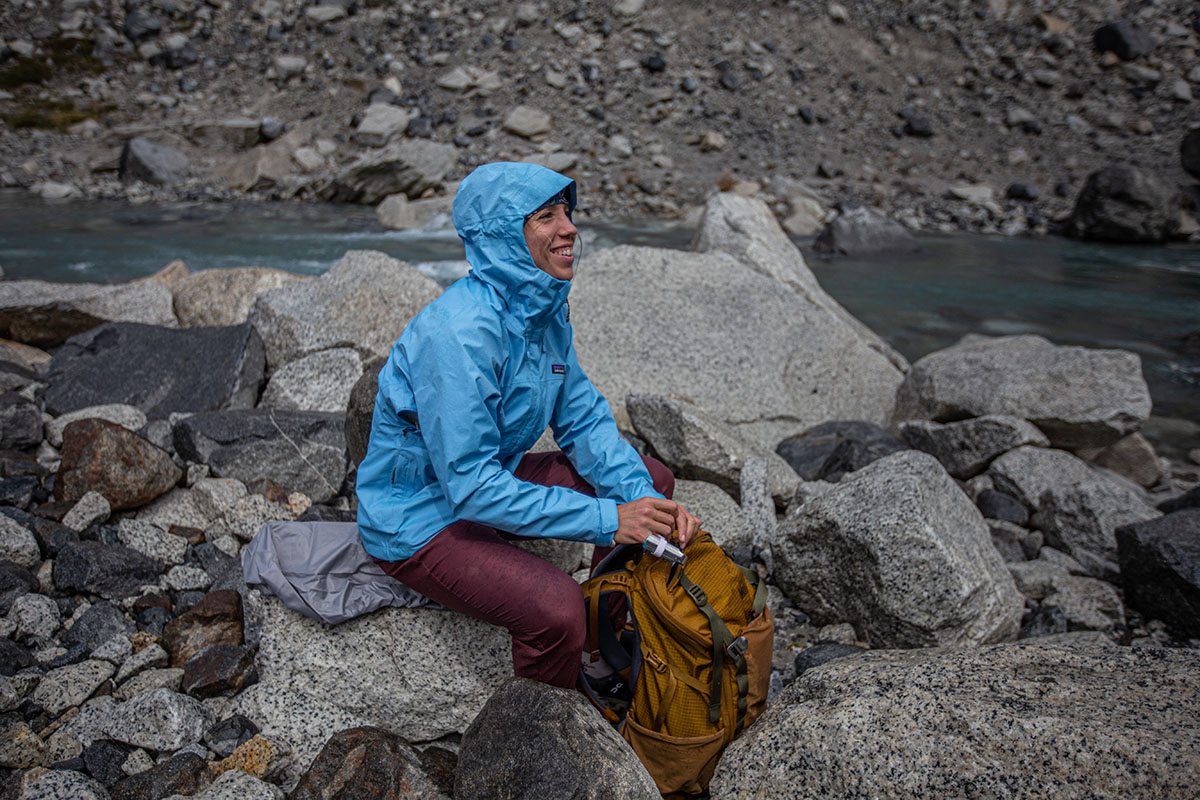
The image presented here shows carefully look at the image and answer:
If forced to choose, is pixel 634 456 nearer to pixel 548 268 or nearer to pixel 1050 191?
pixel 548 268

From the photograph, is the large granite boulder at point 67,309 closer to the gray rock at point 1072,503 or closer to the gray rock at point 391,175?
the gray rock at point 1072,503

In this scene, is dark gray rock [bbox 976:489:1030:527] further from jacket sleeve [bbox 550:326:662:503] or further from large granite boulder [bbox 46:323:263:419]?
large granite boulder [bbox 46:323:263:419]

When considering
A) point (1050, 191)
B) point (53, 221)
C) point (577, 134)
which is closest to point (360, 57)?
point (577, 134)

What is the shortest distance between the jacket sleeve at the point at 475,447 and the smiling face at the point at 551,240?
14.3 inches

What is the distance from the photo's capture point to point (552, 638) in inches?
106

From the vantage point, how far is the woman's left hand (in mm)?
2846

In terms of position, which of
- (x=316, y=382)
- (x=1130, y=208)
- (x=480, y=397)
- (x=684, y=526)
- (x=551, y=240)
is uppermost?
(x=551, y=240)

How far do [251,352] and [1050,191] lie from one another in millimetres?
22387

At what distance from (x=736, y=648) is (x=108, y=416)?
4214 millimetres

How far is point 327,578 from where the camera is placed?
3.21 metres

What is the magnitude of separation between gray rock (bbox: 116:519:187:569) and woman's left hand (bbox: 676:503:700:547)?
2443mm

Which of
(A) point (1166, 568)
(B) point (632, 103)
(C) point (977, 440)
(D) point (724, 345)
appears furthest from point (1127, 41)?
(A) point (1166, 568)

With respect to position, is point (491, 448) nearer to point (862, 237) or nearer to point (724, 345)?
point (724, 345)

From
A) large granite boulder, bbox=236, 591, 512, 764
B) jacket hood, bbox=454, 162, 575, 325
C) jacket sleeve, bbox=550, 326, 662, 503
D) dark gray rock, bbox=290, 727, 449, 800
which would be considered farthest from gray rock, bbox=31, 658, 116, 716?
jacket hood, bbox=454, 162, 575, 325
